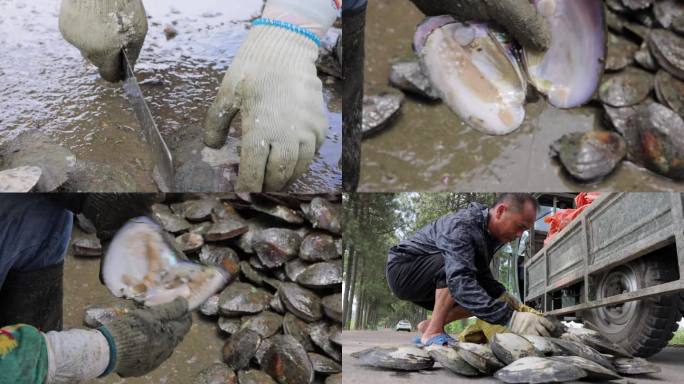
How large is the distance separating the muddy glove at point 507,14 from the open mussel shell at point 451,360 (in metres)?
1.36

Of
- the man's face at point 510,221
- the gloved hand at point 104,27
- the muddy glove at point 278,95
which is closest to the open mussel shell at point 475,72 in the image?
the muddy glove at point 278,95

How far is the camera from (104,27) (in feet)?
7.13

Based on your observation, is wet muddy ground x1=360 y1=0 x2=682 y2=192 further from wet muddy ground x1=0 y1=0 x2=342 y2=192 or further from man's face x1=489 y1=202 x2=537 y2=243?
man's face x1=489 y1=202 x2=537 y2=243

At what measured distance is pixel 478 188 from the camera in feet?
7.17

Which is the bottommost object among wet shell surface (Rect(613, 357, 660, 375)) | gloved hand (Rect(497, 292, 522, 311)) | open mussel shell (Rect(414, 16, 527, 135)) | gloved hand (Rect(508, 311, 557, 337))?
wet shell surface (Rect(613, 357, 660, 375))

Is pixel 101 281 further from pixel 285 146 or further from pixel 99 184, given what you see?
pixel 285 146

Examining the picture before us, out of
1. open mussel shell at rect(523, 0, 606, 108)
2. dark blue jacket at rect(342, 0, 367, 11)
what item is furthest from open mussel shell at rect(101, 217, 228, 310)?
open mussel shell at rect(523, 0, 606, 108)

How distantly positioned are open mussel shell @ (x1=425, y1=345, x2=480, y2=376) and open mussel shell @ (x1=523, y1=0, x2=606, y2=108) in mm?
1254

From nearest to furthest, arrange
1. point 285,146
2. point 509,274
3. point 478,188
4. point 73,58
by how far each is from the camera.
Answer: point 509,274, point 285,146, point 478,188, point 73,58

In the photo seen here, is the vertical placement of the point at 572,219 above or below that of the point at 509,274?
above

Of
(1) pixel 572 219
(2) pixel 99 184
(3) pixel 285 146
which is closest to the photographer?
(1) pixel 572 219

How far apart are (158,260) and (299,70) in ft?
2.54

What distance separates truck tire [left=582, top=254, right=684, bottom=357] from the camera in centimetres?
155

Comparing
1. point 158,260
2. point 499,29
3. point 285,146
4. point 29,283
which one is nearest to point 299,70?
point 285,146
